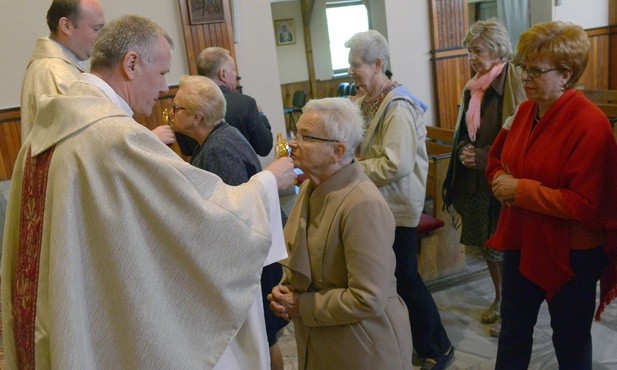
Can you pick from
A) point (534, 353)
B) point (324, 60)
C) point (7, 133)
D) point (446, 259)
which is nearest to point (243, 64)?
point (7, 133)

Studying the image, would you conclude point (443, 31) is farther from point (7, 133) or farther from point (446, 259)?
point (7, 133)

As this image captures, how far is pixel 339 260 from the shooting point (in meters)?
1.56

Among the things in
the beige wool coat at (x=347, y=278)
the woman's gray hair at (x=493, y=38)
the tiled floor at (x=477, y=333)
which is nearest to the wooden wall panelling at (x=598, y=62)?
the tiled floor at (x=477, y=333)

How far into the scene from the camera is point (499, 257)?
2.74 meters

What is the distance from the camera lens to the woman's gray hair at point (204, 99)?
2.09 metres

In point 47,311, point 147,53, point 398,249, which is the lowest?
point 398,249

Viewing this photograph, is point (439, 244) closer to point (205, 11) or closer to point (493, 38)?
point (493, 38)

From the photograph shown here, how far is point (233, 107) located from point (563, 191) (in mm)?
1636

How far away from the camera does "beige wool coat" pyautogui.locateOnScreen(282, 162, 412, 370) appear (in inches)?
58.7

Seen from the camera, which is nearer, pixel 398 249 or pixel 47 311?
pixel 47 311

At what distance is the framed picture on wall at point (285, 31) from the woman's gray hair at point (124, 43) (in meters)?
9.71

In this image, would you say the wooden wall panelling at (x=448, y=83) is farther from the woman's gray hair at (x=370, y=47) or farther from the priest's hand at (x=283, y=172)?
the priest's hand at (x=283, y=172)

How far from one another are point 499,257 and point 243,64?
3468mm

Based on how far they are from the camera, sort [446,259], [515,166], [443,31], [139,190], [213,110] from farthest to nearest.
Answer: [443,31] < [446,259] < [213,110] < [515,166] < [139,190]
